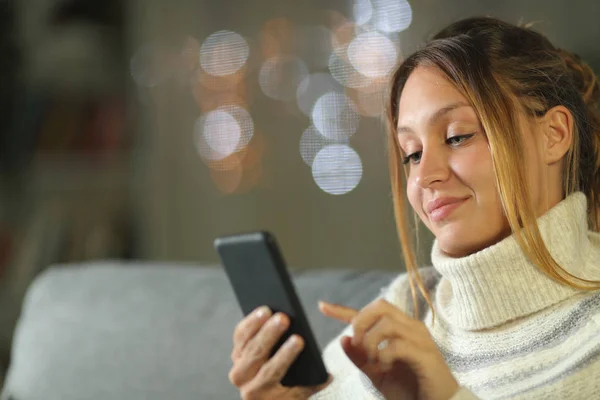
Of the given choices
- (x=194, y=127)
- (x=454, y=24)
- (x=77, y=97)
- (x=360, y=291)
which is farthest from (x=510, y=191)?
(x=77, y=97)

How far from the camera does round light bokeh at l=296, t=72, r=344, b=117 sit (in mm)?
2652

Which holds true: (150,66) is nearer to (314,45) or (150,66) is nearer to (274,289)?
(314,45)

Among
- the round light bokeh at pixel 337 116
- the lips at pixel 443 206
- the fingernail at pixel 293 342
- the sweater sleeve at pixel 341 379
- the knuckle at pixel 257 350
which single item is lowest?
the sweater sleeve at pixel 341 379

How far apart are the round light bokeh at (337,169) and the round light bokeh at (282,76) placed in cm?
25

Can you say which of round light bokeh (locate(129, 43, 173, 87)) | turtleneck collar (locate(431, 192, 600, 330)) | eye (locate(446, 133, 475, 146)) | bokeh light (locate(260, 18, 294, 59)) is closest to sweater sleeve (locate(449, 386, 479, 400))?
turtleneck collar (locate(431, 192, 600, 330))

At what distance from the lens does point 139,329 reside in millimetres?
1406

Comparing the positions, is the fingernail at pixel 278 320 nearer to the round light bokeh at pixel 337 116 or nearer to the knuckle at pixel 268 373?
the knuckle at pixel 268 373

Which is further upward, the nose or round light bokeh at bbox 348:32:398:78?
the nose

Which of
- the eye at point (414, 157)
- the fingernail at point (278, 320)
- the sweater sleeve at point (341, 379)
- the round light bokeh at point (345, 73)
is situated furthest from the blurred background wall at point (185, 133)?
the fingernail at point (278, 320)

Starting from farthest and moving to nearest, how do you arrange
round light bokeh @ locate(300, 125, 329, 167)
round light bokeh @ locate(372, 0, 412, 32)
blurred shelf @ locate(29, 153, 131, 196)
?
1. blurred shelf @ locate(29, 153, 131, 196)
2. round light bokeh @ locate(300, 125, 329, 167)
3. round light bokeh @ locate(372, 0, 412, 32)

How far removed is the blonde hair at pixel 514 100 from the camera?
2.95 feet

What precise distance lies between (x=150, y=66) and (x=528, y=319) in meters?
2.40

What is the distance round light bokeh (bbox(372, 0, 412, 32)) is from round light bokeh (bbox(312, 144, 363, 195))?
1.37 feet

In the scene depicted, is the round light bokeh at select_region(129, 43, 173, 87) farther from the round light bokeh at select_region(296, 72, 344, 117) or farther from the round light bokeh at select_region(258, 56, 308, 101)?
the round light bokeh at select_region(296, 72, 344, 117)
